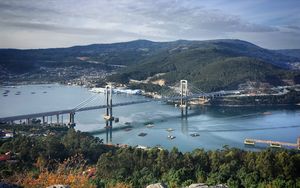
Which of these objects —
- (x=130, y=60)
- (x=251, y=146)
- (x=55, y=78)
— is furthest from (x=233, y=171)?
(x=130, y=60)

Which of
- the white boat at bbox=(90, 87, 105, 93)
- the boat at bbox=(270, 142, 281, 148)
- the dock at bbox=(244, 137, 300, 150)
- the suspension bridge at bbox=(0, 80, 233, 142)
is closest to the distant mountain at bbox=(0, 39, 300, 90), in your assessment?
the suspension bridge at bbox=(0, 80, 233, 142)

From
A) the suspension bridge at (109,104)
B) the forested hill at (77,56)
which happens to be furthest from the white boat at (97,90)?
the forested hill at (77,56)

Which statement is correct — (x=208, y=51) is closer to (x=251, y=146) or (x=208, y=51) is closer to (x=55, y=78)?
(x=55, y=78)

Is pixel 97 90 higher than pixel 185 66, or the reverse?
pixel 185 66

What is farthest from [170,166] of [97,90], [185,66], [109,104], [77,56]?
[77,56]

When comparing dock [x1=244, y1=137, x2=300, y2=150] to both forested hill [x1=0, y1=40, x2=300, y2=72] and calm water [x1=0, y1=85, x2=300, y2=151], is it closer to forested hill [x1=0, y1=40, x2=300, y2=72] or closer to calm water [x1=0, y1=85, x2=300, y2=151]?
calm water [x1=0, y1=85, x2=300, y2=151]

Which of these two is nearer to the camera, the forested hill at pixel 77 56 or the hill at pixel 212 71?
the hill at pixel 212 71

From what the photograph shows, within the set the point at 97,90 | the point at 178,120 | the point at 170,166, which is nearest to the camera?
the point at 170,166

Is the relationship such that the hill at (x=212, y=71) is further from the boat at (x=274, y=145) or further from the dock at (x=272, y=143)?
the boat at (x=274, y=145)

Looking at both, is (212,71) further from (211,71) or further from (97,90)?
(97,90)
